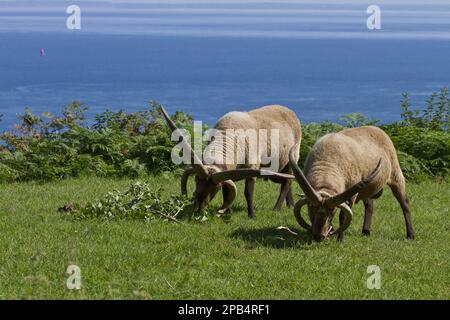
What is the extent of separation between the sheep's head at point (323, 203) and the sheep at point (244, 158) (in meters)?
0.68

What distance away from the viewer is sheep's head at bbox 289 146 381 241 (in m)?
11.9

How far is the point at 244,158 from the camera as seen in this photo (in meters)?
14.9

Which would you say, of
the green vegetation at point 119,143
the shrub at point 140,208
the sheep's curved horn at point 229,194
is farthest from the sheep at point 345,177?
the green vegetation at point 119,143

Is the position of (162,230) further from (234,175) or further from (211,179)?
(234,175)

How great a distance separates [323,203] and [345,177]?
3.16 ft

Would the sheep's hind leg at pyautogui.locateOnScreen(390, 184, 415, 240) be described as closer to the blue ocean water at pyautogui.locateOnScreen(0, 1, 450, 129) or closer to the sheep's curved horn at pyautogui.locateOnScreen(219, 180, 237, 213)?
the sheep's curved horn at pyautogui.locateOnScreen(219, 180, 237, 213)

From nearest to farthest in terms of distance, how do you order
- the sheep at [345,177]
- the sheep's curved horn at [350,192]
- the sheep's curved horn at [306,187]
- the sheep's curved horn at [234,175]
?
the sheep's curved horn at [350,192] < the sheep's curved horn at [306,187] < the sheep at [345,177] < the sheep's curved horn at [234,175]

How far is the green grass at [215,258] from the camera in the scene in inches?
404

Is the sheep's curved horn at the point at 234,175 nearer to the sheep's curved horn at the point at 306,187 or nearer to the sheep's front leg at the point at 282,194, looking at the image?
the sheep's curved horn at the point at 306,187

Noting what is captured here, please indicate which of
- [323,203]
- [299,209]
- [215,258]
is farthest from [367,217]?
[215,258]

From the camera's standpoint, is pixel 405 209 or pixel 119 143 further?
pixel 119 143
